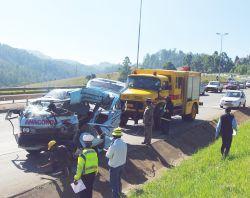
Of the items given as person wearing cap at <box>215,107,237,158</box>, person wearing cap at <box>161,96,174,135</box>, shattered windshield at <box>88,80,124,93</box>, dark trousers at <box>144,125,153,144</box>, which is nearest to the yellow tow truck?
person wearing cap at <box>161,96,174,135</box>

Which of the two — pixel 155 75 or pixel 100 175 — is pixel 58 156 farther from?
pixel 155 75

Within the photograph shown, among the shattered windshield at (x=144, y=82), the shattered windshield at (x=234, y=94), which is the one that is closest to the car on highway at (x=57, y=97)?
the shattered windshield at (x=144, y=82)

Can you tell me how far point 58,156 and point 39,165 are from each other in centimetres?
205

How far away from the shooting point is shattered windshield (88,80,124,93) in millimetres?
19922

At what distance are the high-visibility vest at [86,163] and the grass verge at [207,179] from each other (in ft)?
6.68

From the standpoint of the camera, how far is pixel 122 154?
1038 centimetres

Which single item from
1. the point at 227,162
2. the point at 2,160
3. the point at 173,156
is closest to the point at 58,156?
the point at 2,160

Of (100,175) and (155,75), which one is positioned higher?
(155,75)

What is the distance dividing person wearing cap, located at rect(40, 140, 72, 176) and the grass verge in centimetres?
181

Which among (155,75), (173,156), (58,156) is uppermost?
(155,75)

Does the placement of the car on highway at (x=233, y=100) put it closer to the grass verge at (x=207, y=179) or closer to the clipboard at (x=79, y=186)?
the grass verge at (x=207, y=179)

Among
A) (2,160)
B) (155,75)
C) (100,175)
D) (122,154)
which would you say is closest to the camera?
(122,154)

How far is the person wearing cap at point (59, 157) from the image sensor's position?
36.9 ft

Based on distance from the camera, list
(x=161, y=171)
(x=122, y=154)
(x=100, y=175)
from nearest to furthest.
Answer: (x=122, y=154) → (x=100, y=175) → (x=161, y=171)
